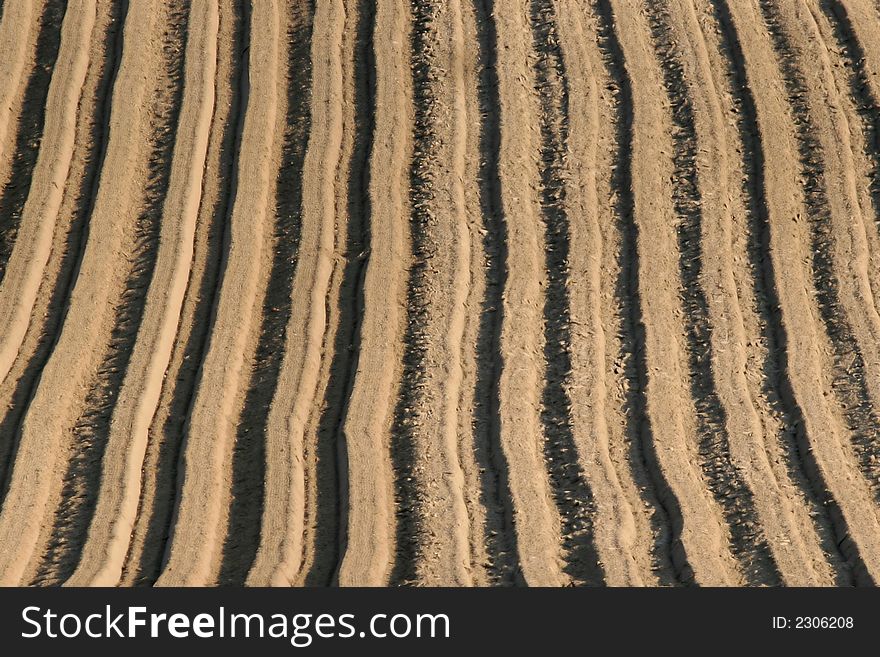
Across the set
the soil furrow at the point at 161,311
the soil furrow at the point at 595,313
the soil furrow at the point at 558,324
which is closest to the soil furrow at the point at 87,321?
the soil furrow at the point at 161,311

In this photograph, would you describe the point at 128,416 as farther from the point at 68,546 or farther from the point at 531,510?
the point at 531,510

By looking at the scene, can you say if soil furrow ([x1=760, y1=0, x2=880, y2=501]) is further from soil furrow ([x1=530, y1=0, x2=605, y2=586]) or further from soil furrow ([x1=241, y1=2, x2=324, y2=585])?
soil furrow ([x1=241, y1=2, x2=324, y2=585])

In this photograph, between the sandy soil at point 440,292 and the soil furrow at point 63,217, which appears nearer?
the sandy soil at point 440,292

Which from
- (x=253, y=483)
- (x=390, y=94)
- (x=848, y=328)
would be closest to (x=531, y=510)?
(x=253, y=483)

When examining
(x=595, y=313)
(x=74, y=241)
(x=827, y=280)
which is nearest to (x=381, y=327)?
(x=595, y=313)

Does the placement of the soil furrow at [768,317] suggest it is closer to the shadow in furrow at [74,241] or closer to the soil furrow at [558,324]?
the soil furrow at [558,324]
